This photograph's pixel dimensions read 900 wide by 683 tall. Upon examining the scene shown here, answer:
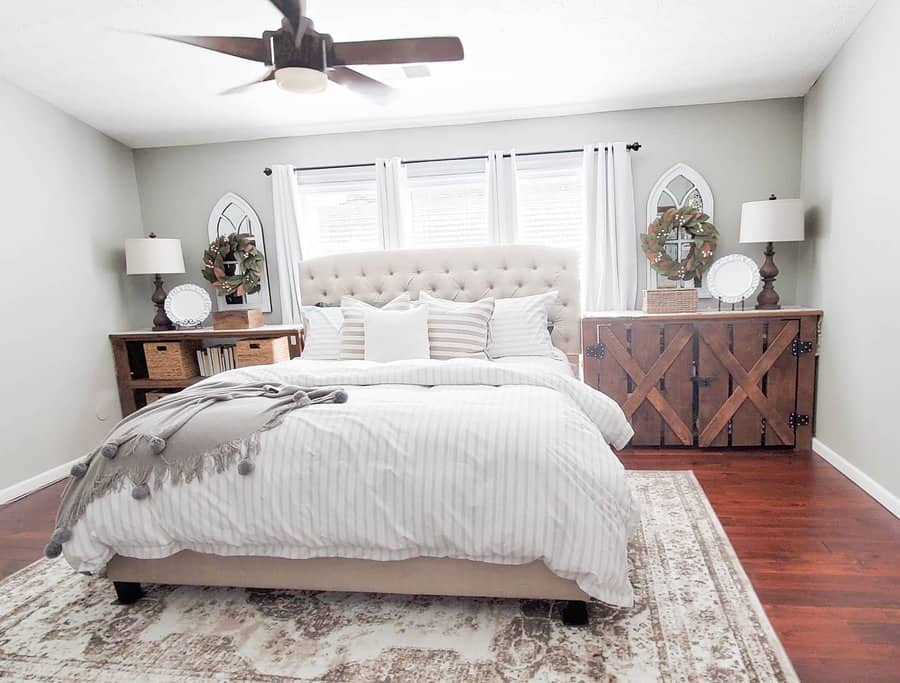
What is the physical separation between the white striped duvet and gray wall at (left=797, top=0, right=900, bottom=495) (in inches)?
70.9

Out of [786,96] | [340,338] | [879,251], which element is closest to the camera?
[879,251]

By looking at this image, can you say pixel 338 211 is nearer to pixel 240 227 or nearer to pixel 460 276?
pixel 240 227

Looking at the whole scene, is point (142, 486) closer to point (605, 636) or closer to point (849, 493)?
point (605, 636)

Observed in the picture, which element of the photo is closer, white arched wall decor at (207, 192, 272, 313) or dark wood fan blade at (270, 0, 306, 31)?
dark wood fan blade at (270, 0, 306, 31)

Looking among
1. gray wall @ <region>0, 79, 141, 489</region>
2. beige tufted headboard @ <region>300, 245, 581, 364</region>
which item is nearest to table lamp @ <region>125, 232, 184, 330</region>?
gray wall @ <region>0, 79, 141, 489</region>

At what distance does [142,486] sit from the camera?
5.99 ft

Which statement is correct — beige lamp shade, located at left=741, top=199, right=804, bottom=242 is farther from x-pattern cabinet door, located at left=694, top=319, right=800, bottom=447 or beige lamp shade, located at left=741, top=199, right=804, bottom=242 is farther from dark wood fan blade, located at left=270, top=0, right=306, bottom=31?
dark wood fan blade, located at left=270, top=0, right=306, bottom=31

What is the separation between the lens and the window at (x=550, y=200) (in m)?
3.81

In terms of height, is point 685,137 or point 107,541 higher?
point 685,137

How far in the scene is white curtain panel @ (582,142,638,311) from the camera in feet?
12.1

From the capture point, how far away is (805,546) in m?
2.22

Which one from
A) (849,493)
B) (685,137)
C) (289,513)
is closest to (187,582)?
(289,513)

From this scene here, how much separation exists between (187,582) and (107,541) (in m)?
0.31

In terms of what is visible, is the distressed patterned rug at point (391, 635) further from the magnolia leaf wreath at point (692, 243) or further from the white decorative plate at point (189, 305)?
the white decorative plate at point (189, 305)
